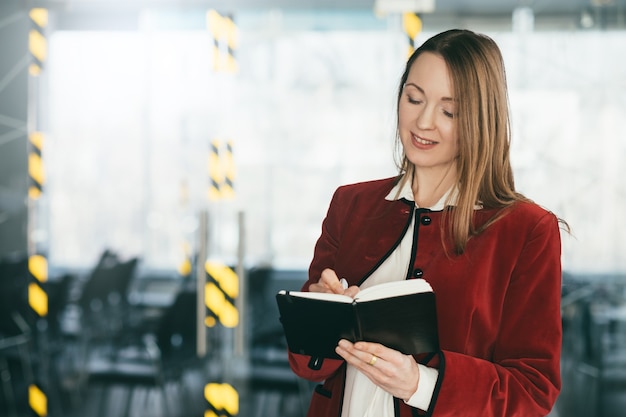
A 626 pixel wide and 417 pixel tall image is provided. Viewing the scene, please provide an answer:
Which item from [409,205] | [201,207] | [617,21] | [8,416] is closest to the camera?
[409,205]

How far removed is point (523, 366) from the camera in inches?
48.5

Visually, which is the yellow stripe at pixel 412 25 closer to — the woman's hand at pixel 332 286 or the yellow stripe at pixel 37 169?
the yellow stripe at pixel 37 169

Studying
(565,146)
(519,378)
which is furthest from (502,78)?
(565,146)

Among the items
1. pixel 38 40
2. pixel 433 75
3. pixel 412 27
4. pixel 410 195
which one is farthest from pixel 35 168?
pixel 433 75

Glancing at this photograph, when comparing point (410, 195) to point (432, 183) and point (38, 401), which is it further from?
point (38, 401)

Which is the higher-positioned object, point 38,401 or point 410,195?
point 410,195

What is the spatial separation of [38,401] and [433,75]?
9.48ft

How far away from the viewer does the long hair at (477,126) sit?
1286 millimetres

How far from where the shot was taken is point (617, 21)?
9.82ft

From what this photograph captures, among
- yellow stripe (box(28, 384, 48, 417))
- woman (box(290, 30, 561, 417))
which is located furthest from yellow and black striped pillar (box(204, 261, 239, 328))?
woman (box(290, 30, 561, 417))

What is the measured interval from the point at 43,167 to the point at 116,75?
528mm

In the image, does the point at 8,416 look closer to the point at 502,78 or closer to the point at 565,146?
the point at 565,146

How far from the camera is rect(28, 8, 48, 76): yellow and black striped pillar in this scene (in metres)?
3.35

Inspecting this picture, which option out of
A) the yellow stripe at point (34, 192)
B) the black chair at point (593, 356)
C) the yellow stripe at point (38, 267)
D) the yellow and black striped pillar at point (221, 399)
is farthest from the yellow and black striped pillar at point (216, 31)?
the black chair at point (593, 356)
